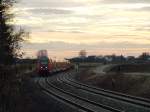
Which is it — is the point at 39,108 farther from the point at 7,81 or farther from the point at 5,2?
the point at 5,2

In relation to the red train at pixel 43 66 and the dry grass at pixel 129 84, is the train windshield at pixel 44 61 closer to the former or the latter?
the red train at pixel 43 66

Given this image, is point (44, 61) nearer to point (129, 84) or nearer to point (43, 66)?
point (43, 66)

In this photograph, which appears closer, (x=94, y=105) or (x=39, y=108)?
(x=39, y=108)

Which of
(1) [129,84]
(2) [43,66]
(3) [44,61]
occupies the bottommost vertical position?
(1) [129,84]

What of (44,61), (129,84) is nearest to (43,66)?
(44,61)

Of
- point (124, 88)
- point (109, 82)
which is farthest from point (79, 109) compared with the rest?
point (109, 82)

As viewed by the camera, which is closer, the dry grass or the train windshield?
the dry grass

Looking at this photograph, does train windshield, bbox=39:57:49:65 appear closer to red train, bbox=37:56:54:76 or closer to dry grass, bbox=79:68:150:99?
red train, bbox=37:56:54:76

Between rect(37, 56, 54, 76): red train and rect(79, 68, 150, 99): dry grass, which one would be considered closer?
rect(79, 68, 150, 99): dry grass

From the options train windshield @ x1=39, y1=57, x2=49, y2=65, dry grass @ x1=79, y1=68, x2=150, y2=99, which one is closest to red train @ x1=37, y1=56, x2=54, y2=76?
train windshield @ x1=39, y1=57, x2=49, y2=65

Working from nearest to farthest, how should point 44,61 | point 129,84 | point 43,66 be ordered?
point 129,84
point 43,66
point 44,61

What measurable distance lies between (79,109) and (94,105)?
8.33 feet

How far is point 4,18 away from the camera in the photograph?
49.8 metres

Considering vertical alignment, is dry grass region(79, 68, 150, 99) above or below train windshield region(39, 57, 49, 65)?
below
